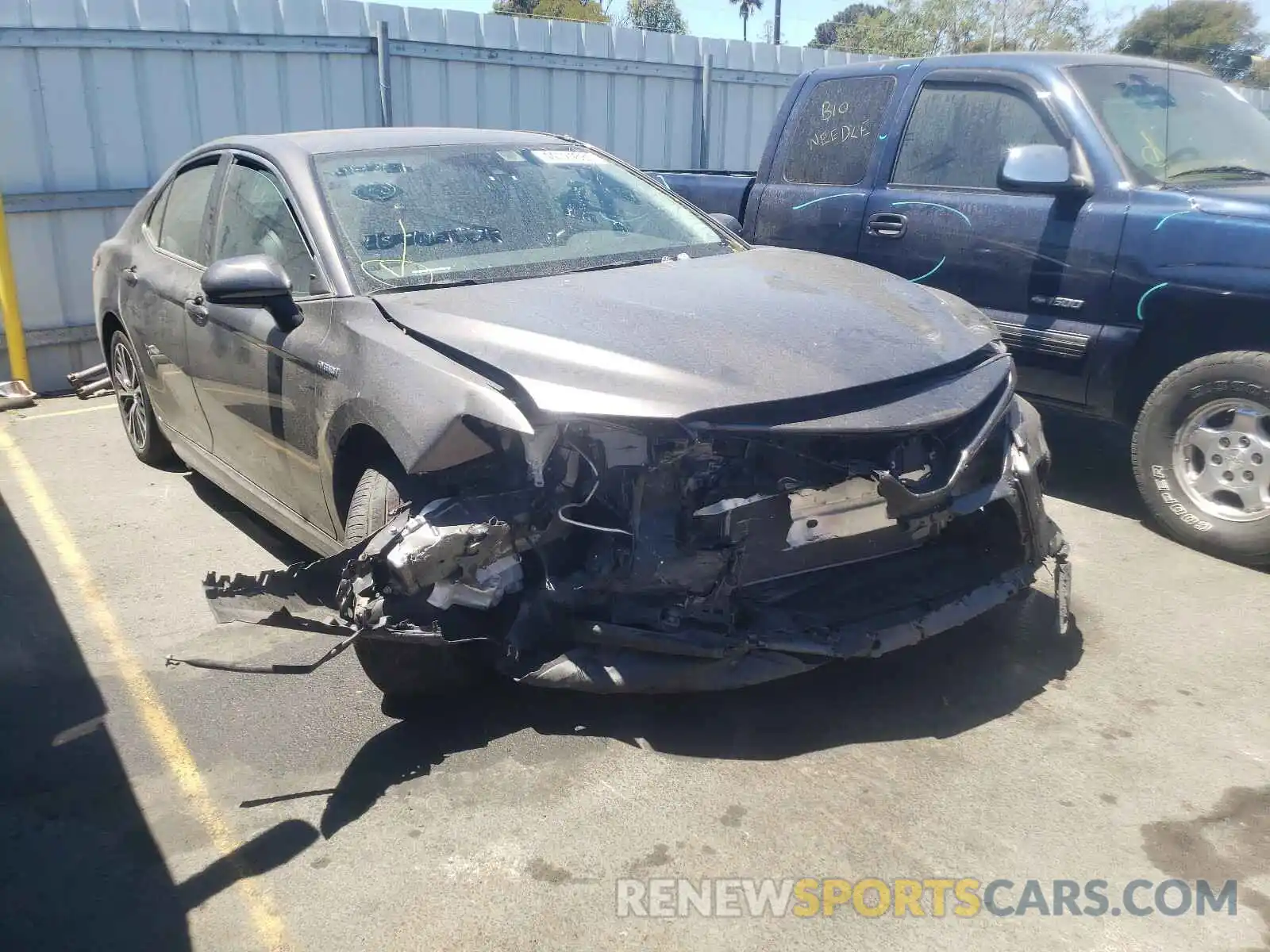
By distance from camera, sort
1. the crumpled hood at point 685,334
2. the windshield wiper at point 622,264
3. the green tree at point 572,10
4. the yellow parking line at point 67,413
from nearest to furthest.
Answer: the crumpled hood at point 685,334, the windshield wiper at point 622,264, the yellow parking line at point 67,413, the green tree at point 572,10

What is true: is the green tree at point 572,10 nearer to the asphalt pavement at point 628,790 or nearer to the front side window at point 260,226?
the front side window at point 260,226

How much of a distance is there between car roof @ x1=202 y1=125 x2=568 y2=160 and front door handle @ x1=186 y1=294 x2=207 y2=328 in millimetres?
645

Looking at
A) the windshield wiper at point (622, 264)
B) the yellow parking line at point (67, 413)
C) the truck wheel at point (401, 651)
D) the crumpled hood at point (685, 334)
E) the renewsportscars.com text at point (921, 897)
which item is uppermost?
the windshield wiper at point (622, 264)

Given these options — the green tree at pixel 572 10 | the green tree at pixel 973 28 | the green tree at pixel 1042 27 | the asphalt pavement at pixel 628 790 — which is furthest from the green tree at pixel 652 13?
the asphalt pavement at pixel 628 790

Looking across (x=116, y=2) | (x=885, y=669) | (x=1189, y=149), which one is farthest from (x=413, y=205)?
(x=116, y=2)

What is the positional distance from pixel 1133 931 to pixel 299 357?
2.97 metres

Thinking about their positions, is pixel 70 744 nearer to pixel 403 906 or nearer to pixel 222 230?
pixel 403 906

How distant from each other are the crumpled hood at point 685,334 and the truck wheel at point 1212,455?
4.47 ft

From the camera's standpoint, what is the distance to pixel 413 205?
13.2ft

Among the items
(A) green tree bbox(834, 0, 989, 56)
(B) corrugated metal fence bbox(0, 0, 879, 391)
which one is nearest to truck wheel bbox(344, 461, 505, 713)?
(B) corrugated metal fence bbox(0, 0, 879, 391)

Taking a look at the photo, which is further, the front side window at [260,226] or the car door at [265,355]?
the front side window at [260,226]

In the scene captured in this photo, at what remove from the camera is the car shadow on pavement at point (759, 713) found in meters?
3.28

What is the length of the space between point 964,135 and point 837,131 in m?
0.83

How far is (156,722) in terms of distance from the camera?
3555 mm
